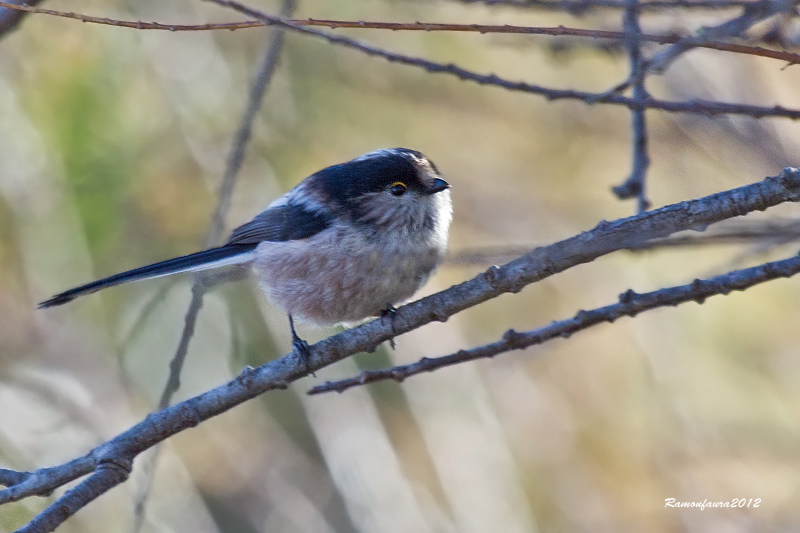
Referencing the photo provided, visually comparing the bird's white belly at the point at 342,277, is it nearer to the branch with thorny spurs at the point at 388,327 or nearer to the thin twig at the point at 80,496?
the branch with thorny spurs at the point at 388,327

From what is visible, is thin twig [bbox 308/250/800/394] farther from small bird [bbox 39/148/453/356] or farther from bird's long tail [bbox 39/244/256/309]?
bird's long tail [bbox 39/244/256/309]

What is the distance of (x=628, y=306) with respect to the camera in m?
2.40

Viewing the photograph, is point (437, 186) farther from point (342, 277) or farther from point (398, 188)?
point (342, 277)

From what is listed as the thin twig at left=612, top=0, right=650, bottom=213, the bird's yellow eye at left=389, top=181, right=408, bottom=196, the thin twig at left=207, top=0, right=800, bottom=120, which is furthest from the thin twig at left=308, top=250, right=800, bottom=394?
the bird's yellow eye at left=389, top=181, right=408, bottom=196

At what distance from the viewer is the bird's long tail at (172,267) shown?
3389mm

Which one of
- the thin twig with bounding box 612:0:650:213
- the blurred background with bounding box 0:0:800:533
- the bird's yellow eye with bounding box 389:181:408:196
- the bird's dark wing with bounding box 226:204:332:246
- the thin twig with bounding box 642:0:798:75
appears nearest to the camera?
the thin twig with bounding box 642:0:798:75

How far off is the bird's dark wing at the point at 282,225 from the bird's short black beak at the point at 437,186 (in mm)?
512

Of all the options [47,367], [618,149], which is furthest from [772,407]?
[47,367]

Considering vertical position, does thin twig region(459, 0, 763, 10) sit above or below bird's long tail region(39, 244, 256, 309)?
below

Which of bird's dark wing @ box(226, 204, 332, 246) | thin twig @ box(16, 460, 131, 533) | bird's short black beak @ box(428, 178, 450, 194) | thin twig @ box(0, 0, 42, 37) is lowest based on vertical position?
thin twig @ box(16, 460, 131, 533)

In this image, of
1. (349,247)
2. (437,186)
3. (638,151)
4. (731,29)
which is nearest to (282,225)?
(349,247)

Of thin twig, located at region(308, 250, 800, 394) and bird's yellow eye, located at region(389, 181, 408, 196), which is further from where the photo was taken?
bird's yellow eye, located at region(389, 181, 408, 196)

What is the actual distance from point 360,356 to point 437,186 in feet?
6.60

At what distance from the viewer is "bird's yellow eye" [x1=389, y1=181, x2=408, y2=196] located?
12.2ft
